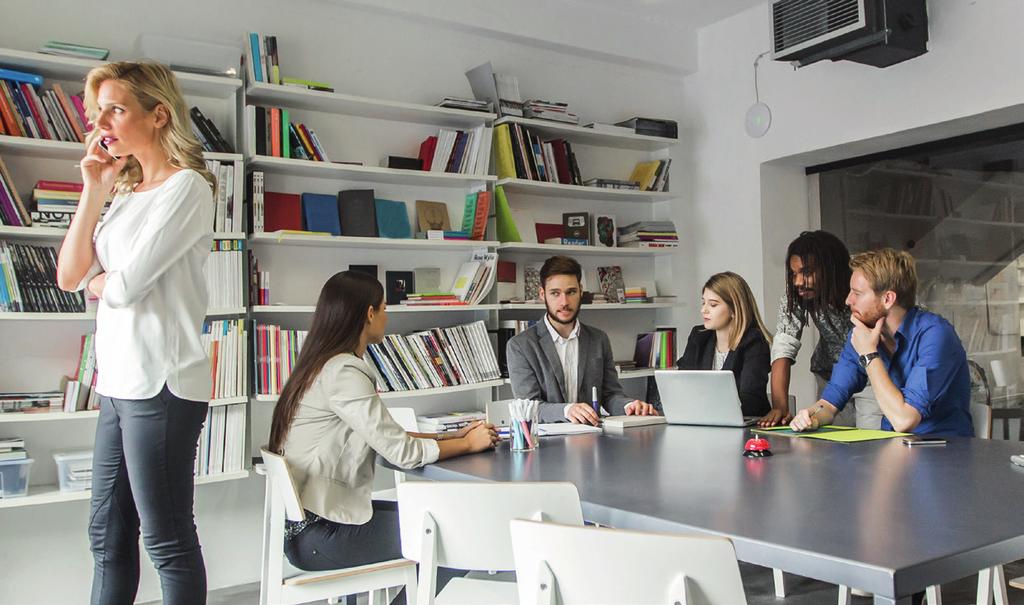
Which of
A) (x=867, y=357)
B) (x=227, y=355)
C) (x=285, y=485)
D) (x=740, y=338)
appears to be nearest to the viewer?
(x=285, y=485)

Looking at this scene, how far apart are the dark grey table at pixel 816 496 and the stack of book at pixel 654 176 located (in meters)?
2.74

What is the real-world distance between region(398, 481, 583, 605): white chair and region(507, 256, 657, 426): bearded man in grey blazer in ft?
5.21

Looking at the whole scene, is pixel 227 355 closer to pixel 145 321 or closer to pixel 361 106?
pixel 361 106

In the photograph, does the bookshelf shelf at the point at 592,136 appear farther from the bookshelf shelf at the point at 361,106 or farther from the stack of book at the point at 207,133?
the stack of book at the point at 207,133

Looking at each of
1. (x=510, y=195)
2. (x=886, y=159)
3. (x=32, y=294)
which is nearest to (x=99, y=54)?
(x=32, y=294)

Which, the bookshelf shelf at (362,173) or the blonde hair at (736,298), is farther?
the bookshelf shelf at (362,173)

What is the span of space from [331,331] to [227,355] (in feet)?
4.10

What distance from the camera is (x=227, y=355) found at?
346 cm

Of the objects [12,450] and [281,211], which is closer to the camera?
[12,450]

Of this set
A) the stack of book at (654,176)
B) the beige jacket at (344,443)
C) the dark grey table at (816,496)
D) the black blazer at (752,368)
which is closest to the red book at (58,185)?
the beige jacket at (344,443)

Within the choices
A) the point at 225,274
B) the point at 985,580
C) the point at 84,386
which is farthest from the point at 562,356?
the point at 84,386

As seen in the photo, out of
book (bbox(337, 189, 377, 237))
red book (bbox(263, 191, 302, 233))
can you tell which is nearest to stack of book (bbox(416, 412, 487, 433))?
book (bbox(337, 189, 377, 237))

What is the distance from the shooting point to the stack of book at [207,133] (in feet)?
11.6

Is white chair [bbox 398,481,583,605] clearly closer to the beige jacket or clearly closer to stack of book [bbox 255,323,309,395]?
the beige jacket
